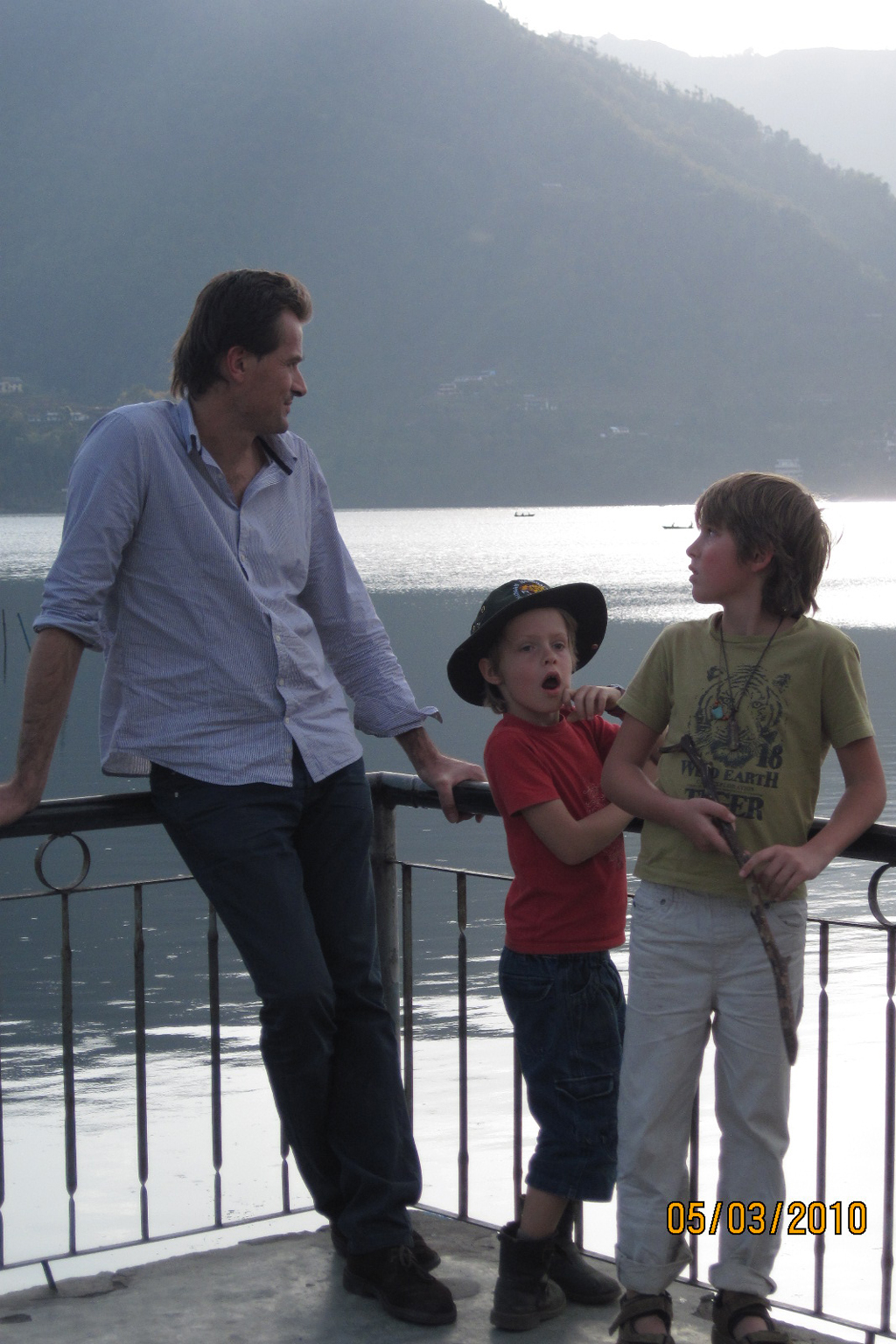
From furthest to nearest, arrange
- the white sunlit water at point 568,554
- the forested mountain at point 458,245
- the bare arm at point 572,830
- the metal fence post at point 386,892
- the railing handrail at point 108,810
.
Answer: the forested mountain at point 458,245 < the white sunlit water at point 568,554 < the metal fence post at point 386,892 < the railing handrail at point 108,810 < the bare arm at point 572,830

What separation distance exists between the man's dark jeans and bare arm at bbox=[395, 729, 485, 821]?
0.54 feet

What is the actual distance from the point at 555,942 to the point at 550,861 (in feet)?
0.42

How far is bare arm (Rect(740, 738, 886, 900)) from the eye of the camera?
2.01 m

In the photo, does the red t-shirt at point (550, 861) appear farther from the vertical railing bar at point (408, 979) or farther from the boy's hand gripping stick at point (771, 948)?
the vertical railing bar at point (408, 979)

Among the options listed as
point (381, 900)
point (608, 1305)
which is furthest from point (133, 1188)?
point (608, 1305)

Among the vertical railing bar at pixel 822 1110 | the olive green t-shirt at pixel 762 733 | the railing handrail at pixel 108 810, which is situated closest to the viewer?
the olive green t-shirt at pixel 762 733

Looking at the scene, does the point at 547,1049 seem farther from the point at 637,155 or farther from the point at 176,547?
the point at 637,155

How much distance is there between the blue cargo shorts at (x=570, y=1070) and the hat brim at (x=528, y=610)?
49cm

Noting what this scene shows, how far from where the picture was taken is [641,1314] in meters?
2.16

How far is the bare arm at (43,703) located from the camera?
2287 mm

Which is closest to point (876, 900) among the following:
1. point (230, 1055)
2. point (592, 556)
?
point (230, 1055)

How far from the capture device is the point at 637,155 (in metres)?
173

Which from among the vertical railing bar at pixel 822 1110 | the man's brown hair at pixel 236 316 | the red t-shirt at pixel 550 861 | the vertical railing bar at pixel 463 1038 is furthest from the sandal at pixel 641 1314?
the man's brown hair at pixel 236 316

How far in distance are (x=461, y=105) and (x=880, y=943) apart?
619 feet
